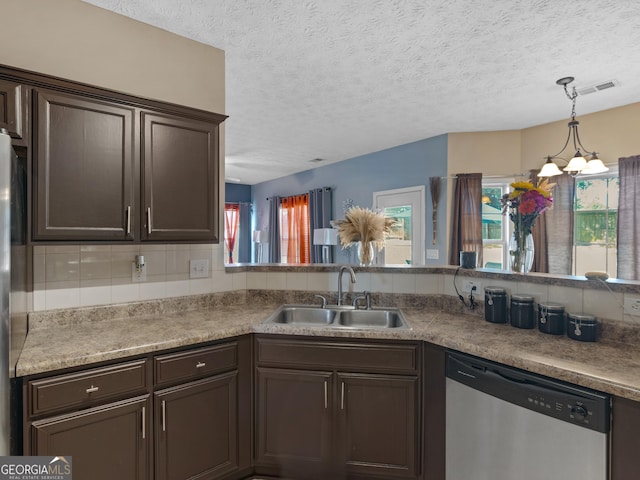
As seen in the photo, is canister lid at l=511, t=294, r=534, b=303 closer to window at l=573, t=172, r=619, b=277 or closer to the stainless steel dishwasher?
the stainless steel dishwasher

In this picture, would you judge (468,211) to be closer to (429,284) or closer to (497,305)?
(429,284)

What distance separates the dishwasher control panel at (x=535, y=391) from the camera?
1.24 m

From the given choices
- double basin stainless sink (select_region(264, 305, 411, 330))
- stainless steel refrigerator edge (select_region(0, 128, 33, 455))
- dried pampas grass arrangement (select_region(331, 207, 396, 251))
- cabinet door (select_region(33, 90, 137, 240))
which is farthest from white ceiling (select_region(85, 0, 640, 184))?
double basin stainless sink (select_region(264, 305, 411, 330))

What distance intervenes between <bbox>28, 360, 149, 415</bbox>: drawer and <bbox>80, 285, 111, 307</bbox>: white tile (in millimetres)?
658

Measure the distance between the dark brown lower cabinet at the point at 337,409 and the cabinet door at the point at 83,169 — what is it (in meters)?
1.02

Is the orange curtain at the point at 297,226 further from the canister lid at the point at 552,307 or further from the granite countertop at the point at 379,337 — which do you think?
the canister lid at the point at 552,307

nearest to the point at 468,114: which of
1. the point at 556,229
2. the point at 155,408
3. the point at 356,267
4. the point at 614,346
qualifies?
the point at 556,229

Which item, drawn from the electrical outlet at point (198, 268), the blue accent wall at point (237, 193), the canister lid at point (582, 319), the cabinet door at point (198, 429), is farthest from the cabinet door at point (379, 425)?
the blue accent wall at point (237, 193)

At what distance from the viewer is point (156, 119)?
1.92 metres

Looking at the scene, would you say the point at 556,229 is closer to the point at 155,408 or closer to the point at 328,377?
the point at 328,377

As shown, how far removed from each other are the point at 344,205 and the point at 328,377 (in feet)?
13.8

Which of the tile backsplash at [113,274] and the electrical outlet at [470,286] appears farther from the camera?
the electrical outlet at [470,286]

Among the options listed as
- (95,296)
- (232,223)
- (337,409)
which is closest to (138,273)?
(95,296)

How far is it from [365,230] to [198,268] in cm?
117
